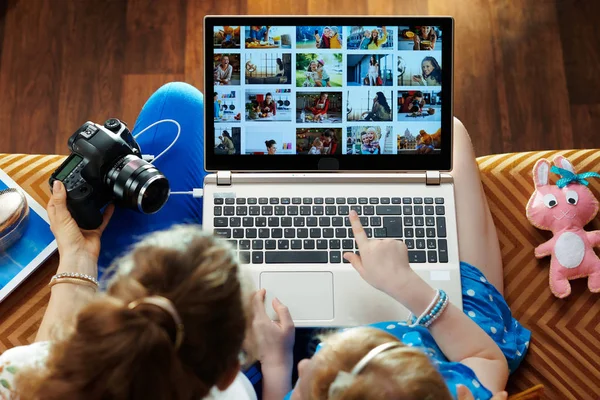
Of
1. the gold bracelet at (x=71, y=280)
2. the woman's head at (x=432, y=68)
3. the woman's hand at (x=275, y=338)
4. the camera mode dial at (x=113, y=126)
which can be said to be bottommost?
the woman's hand at (x=275, y=338)

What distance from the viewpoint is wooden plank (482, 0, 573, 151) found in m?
1.71

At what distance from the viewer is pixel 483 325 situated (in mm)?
1002

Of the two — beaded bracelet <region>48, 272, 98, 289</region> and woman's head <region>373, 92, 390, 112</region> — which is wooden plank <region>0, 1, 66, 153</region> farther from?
woman's head <region>373, 92, 390, 112</region>

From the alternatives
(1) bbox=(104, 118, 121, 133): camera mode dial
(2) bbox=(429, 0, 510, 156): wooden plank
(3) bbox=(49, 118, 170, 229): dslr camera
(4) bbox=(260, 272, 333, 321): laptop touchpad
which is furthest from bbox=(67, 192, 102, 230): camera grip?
(2) bbox=(429, 0, 510, 156): wooden plank

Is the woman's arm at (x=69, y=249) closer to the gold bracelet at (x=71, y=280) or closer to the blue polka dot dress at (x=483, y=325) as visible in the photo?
the gold bracelet at (x=71, y=280)

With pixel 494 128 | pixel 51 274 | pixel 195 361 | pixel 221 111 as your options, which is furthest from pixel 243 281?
pixel 494 128

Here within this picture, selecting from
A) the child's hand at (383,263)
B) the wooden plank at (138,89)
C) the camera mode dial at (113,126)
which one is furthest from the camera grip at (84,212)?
the wooden plank at (138,89)

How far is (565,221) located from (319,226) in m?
0.43

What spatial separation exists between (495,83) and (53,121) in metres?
1.17

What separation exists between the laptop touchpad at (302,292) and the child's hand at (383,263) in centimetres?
6

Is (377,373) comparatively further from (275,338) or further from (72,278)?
(72,278)

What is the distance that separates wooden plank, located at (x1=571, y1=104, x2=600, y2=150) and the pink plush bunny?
0.60 meters

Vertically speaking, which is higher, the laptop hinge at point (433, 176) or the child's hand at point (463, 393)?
the laptop hinge at point (433, 176)

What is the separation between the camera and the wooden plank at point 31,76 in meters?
1.71
